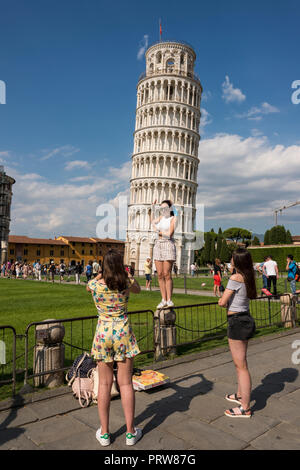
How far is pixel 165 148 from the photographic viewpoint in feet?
213

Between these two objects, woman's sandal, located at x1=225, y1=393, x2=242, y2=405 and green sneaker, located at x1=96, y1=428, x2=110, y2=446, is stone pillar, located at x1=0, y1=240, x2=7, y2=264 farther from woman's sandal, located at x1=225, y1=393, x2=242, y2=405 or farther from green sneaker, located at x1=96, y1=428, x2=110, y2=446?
green sneaker, located at x1=96, y1=428, x2=110, y2=446

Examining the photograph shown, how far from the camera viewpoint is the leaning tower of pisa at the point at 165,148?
214 ft

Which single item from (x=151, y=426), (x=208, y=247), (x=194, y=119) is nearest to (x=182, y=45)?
(x=194, y=119)

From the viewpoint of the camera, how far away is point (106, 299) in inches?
150

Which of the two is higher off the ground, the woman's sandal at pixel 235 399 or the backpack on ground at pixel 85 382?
the backpack on ground at pixel 85 382

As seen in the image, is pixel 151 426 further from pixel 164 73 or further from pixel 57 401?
pixel 164 73

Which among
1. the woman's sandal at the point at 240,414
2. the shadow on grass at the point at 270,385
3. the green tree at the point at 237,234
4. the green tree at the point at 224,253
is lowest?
the shadow on grass at the point at 270,385

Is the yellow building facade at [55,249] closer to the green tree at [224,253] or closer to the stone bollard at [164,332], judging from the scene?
the green tree at [224,253]

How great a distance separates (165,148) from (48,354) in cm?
6275

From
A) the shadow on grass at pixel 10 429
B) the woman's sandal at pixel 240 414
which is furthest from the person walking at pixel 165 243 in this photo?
the shadow on grass at pixel 10 429

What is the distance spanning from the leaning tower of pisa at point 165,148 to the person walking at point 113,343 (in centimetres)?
5960

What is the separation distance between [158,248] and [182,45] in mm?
71860

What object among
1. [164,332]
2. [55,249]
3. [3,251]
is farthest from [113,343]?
[55,249]
